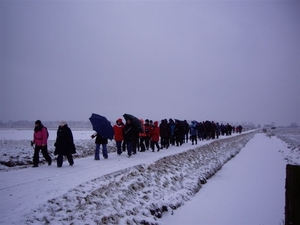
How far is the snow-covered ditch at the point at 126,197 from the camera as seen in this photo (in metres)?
5.05

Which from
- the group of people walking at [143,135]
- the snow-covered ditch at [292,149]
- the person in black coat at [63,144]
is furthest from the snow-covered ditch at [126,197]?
the snow-covered ditch at [292,149]

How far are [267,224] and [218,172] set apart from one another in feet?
24.3

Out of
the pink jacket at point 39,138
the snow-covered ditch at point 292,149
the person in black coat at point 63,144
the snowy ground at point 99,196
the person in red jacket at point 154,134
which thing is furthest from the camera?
the snow-covered ditch at point 292,149

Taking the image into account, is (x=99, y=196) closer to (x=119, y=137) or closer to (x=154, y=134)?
(x=119, y=137)

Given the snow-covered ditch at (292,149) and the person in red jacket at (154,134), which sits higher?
the person in red jacket at (154,134)

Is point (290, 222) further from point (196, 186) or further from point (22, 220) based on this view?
point (196, 186)

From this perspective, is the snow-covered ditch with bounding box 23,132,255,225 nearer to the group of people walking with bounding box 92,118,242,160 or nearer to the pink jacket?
the group of people walking with bounding box 92,118,242,160

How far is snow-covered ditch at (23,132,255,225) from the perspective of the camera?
505 cm

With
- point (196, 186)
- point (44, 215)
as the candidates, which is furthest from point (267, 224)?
point (44, 215)

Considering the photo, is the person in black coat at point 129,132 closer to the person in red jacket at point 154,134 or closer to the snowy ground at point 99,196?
the snowy ground at point 99,196

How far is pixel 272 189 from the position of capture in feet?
35.0

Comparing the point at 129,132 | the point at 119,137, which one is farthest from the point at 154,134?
the point at 129,132

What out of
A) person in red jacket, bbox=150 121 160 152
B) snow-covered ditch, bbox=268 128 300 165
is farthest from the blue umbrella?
snow-covered ditch, bbox=268 128 300 165

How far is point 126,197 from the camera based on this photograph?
6656 millimetres
